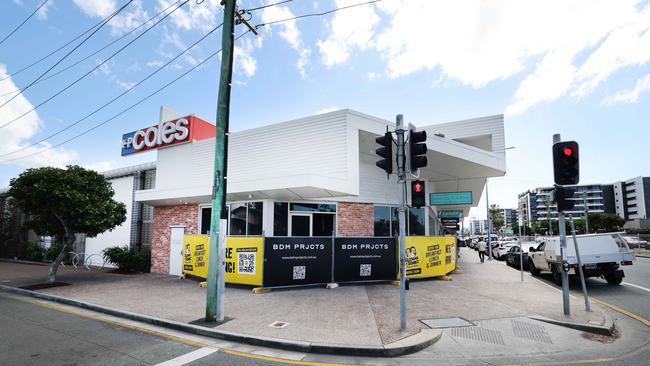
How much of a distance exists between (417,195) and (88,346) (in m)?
6.61

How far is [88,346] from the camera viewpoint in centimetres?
590

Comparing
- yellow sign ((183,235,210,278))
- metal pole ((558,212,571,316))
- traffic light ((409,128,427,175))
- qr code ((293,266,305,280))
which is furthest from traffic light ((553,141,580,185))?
yellow sign ((183,235,210,278))

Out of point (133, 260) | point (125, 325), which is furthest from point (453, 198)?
point (133, 260)

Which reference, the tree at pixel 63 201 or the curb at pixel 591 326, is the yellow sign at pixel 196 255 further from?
the curb at pixel 591 326

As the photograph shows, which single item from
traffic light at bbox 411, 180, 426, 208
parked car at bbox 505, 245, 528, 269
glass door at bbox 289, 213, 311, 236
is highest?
traffic light at bbox 411, 180, 426, 208

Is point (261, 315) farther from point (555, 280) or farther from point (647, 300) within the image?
point (555, 280)

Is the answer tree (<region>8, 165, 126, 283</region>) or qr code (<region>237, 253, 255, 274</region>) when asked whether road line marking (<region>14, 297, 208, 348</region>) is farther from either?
qr code (<region>237, 253, 255, 274</region>)

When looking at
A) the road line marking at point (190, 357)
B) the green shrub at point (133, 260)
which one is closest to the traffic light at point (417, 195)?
the road line marking at point (190, 357)

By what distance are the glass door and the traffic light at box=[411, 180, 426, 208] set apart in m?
7.71

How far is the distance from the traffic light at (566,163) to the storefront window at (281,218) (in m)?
9.20

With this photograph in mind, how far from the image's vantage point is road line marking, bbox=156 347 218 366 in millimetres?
5113

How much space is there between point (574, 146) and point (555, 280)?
26.4 ft

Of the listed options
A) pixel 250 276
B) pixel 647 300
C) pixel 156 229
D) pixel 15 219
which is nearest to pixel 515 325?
pixel 647 300

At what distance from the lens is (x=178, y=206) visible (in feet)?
52.0
